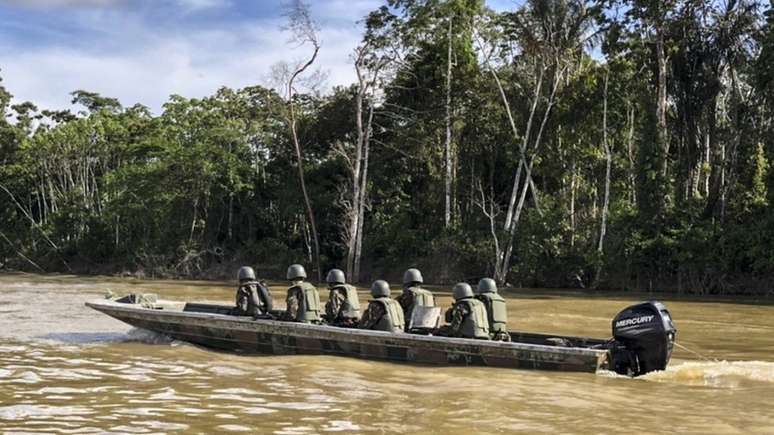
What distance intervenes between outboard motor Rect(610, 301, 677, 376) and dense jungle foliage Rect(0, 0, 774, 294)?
17545mm

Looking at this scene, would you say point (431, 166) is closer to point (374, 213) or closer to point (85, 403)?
point (374, 213)

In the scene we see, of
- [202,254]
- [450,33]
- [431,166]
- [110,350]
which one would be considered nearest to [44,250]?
[202,254]

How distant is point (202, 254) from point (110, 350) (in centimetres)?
2675

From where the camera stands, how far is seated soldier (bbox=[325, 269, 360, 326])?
11742 millimetres

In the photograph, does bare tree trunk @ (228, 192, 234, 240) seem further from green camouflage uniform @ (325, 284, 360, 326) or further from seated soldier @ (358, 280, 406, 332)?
seated soldier @ (358, 280, 406, 332)

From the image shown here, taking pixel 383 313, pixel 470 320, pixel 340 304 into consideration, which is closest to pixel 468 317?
pixel 470 320

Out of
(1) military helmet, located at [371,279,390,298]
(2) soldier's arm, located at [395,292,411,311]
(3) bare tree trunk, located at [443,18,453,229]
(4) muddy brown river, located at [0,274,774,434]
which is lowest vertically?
(4) muddy brown river, located at [0,274,774,434]

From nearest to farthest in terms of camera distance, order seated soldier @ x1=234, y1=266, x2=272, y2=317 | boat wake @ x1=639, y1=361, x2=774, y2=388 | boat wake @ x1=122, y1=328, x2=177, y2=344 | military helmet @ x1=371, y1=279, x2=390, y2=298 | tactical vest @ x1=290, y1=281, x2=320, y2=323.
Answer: boat wake @ x1=639, y1=361, x2=774, y2=388 < military helmet @ x1=371, y1=279, x2=390, y2=298 < tactical vest @ x1=290, y1=281, x2=320, y2=323 < seated soldier @ x1=234, y1=266, x2=272, y2=317 < boat wake @ x1=122, y1=328, x2=177, y2=344

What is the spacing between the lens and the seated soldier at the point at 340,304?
1174 centimetres

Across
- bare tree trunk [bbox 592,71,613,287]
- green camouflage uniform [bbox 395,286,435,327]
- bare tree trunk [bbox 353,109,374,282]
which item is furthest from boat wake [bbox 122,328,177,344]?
bare tree trunk [bbox 353,109,374,282]

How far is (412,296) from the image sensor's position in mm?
11383

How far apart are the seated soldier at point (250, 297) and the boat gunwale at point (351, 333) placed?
0.99ft

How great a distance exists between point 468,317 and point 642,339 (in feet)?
7.01

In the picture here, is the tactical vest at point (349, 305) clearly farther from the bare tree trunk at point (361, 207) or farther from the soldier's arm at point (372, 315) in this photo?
the bare tree trunk at point (361, 207)
